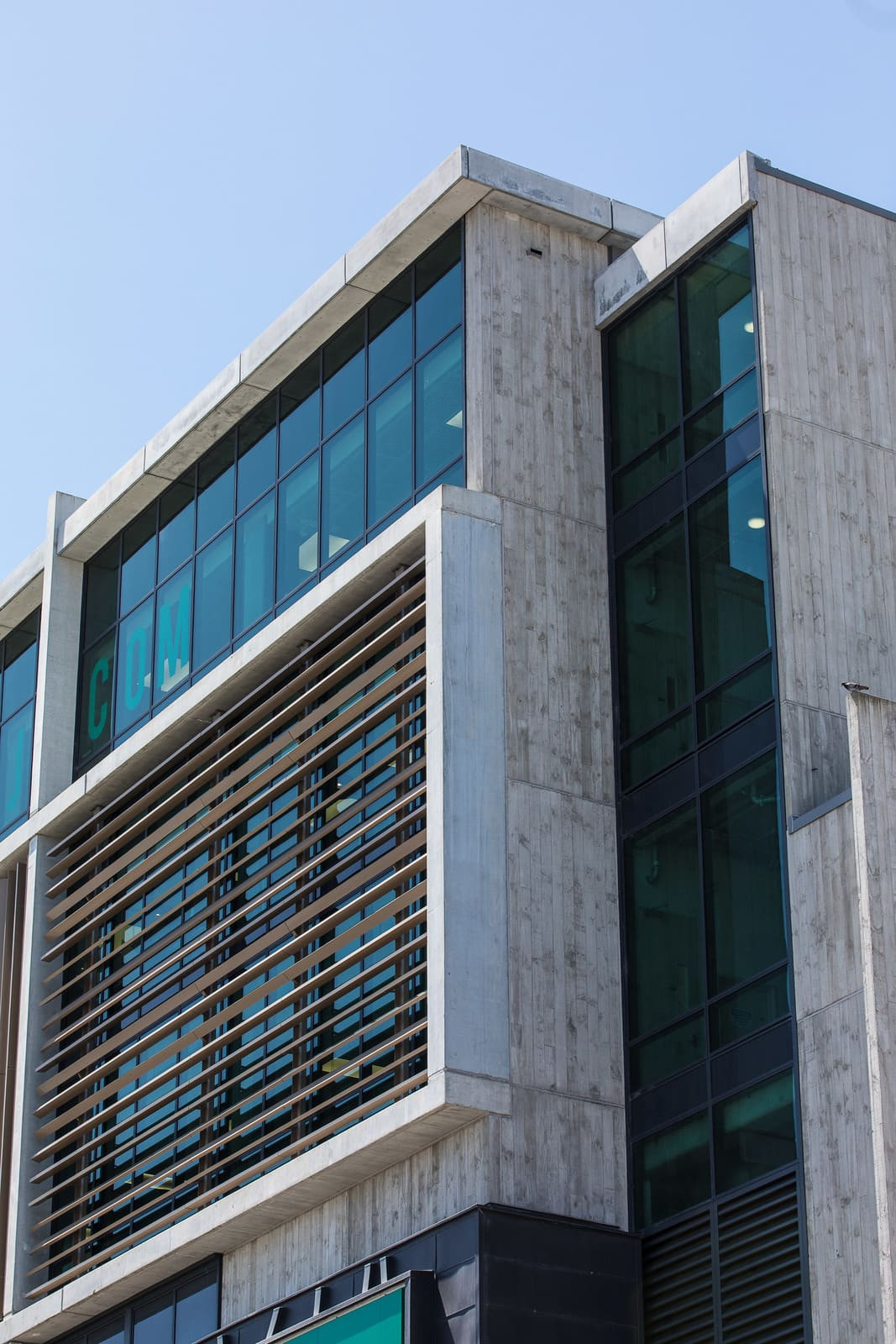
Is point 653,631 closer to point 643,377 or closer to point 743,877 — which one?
point 643,377

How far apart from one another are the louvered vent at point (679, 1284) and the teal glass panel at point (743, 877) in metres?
2.42

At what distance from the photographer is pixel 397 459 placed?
2911cm

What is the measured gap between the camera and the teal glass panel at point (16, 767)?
36281 millimetres

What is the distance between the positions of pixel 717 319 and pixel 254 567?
7.08m

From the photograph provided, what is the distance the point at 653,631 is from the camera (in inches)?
1085

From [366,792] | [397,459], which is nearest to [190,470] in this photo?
[397,459]

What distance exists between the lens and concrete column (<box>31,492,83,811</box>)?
34.9 m

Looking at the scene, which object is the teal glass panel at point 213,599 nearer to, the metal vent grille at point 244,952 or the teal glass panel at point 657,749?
the metal vent grille at point 244,952

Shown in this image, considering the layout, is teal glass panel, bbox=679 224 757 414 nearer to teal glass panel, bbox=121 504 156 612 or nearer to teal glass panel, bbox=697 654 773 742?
teal glass panel, bbox=697 654 773 742

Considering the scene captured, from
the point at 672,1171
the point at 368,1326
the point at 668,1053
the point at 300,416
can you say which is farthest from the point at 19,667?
the point at 672,1171

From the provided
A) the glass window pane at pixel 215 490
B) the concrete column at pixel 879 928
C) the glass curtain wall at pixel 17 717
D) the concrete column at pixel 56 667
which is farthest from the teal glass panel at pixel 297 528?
the concrete column at pixel 879 928

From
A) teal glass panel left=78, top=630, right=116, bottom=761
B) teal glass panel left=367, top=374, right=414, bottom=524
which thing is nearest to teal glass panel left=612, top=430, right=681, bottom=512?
teal glass panel left=367, top=374, right=414, bottom=524

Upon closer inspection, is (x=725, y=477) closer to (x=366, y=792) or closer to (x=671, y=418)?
(x=671, y=418)

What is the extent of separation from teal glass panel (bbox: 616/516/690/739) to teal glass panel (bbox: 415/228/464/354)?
3487 mm
